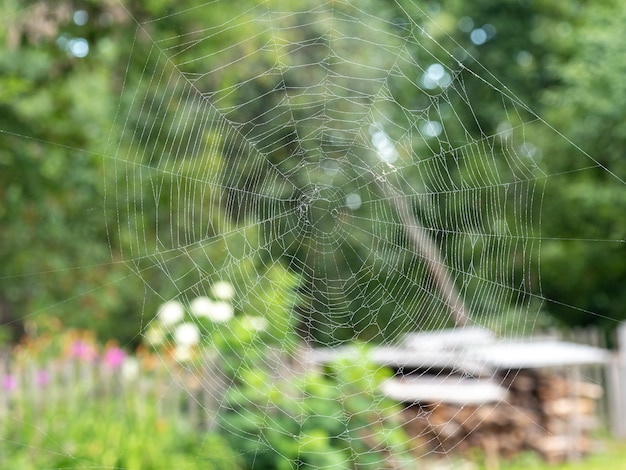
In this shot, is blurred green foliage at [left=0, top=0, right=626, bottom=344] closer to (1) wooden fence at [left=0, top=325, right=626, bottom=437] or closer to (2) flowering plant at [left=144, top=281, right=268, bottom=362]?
(2) flowering plant at [left=144, top=281, right=268, bottom=362]

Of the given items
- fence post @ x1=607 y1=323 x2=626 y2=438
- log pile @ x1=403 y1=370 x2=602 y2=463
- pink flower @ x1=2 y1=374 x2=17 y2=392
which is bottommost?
fence post @ x1=607 y1=323 x2=626 y2=438

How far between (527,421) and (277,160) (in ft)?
12.3

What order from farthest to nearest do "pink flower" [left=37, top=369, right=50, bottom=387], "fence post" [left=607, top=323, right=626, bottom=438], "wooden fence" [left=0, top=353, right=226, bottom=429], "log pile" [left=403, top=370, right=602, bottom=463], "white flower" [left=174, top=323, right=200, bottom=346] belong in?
"fence post" [left=607, top=323, right=626, bottom=438] → "log pile" [left=403, top=370, right=602, bottom=463] → "pink flower" [left=37, top=369, right=50, bottom=387] → "wooden fence" [left=0, top=353, right=226, bottom=429] → "white flower" [left=174, top=323, right=200, bottom=346]

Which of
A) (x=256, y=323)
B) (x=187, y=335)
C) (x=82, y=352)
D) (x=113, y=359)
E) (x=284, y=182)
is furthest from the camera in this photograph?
(x=284, y=182)

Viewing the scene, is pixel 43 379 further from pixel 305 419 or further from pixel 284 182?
pixel 284 182

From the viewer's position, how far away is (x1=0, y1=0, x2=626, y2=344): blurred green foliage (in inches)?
214

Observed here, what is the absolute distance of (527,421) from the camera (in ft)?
23.4

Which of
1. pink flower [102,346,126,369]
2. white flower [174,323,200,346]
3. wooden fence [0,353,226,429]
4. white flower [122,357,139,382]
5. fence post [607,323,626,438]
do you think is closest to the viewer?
white flower [174,323,200,346]

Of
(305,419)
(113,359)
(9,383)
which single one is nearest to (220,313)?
(305,419)

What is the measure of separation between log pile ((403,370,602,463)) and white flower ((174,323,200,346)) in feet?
8.58

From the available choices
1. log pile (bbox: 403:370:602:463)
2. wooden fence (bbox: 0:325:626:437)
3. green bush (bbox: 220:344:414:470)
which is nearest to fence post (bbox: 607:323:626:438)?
log pile (bbox: 403:370:602:463)

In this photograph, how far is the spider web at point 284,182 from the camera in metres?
3.94

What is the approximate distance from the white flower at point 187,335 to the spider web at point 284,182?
6cm

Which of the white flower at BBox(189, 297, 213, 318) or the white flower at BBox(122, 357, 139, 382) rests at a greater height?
the white flower at BBox(189, 297, 213, 318)
